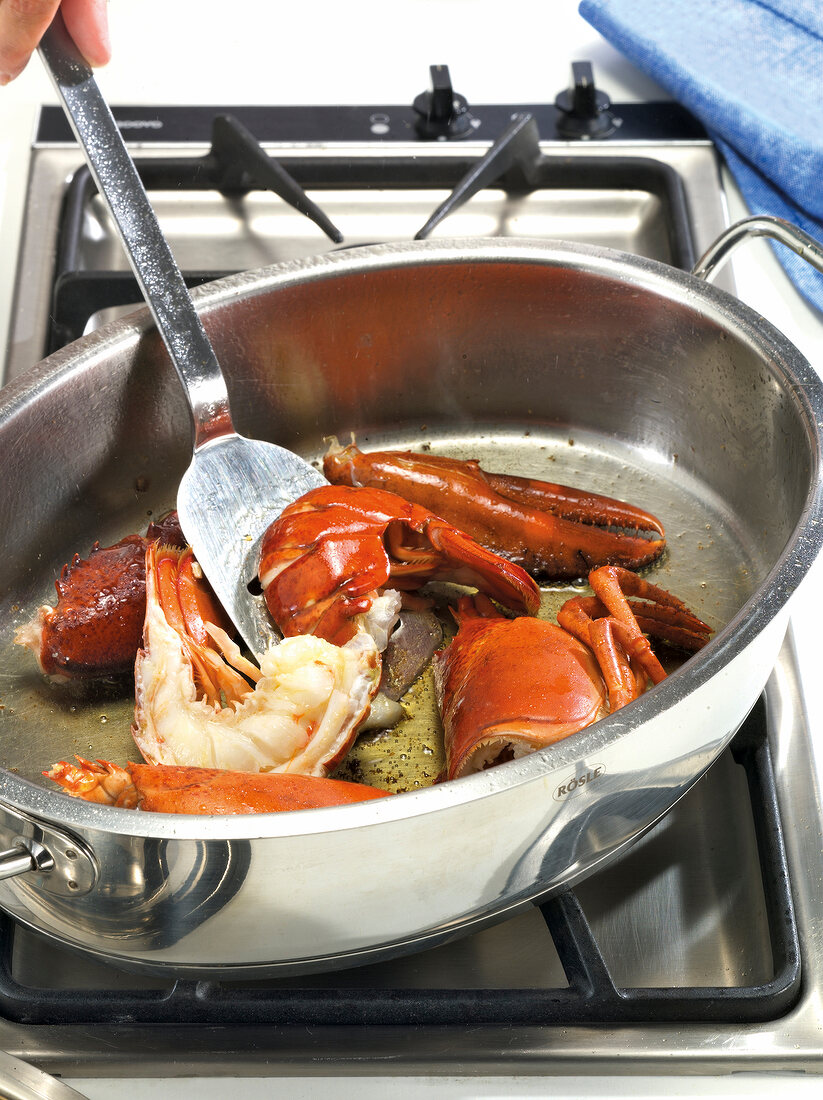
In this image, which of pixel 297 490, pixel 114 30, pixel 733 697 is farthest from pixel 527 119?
pixel 733 697

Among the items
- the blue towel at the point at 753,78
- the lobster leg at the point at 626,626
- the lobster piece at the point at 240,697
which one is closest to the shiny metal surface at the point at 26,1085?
the lobster piece at the point at 240,697

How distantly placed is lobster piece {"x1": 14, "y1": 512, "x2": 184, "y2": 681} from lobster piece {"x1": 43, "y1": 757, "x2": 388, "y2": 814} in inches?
7.6

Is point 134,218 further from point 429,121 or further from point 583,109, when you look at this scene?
point 583,109

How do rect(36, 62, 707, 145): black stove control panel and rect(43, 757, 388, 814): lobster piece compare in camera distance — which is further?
rect(36, 62, 707, 145): black stove control panel

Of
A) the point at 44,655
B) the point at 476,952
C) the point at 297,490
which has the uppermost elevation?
the point at 297,490

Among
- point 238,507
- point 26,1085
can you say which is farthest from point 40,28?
point 26,1085

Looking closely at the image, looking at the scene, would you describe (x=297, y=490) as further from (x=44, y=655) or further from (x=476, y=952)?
(x=476, y=952)

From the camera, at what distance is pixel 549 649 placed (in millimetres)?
922

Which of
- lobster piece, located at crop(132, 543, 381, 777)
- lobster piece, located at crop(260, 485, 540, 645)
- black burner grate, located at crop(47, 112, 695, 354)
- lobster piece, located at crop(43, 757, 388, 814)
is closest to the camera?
lobster piece, located at crop(43, 757, 388, 814)

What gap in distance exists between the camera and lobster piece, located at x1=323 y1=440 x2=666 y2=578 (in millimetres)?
1109

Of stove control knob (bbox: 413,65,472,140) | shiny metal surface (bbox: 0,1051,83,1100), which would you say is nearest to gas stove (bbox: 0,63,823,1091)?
shiny metal surface (bbox: 0,1051,83,1100)

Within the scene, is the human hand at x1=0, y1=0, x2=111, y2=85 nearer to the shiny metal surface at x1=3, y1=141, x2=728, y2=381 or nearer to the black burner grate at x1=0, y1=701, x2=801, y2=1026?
the shiny metal surface at x1=3, y1=141, x2=728, y2=381

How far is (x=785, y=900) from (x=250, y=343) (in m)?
0.73

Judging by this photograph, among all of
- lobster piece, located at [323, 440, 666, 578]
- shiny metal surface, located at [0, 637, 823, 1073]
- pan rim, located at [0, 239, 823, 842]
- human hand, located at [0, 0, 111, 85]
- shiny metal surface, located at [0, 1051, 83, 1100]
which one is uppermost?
human hand, located at [0, 0, 111, 85]
